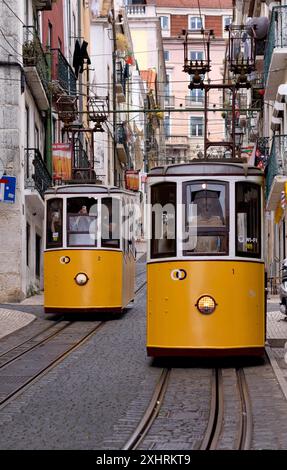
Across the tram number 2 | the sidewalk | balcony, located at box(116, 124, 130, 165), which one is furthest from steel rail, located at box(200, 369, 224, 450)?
balcony, located at box(116, 124, 130, 165)

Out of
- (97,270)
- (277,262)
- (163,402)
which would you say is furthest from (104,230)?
(277,262)

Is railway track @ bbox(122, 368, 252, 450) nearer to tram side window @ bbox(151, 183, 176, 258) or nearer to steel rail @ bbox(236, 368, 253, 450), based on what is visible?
steel rail @ bbox(236, 368, 253, 450)

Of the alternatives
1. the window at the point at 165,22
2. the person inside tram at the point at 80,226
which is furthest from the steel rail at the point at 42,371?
the window at the point at 165,22

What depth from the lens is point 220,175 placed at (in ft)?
46.7

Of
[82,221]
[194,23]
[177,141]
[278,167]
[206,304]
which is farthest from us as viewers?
[194,23]

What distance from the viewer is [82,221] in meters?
21.7

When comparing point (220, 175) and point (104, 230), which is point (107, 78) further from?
point (220, 175)

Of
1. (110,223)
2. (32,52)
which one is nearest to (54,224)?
(110,223)

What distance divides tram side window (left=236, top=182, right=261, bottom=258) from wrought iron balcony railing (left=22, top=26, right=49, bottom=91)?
52.3 feet

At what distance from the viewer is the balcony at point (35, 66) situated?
2948 cm

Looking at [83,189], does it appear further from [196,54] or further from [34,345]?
[196,54]

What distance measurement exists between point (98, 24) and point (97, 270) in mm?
36961

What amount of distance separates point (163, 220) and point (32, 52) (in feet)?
53.2

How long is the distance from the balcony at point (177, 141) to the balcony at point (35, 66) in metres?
82.4
